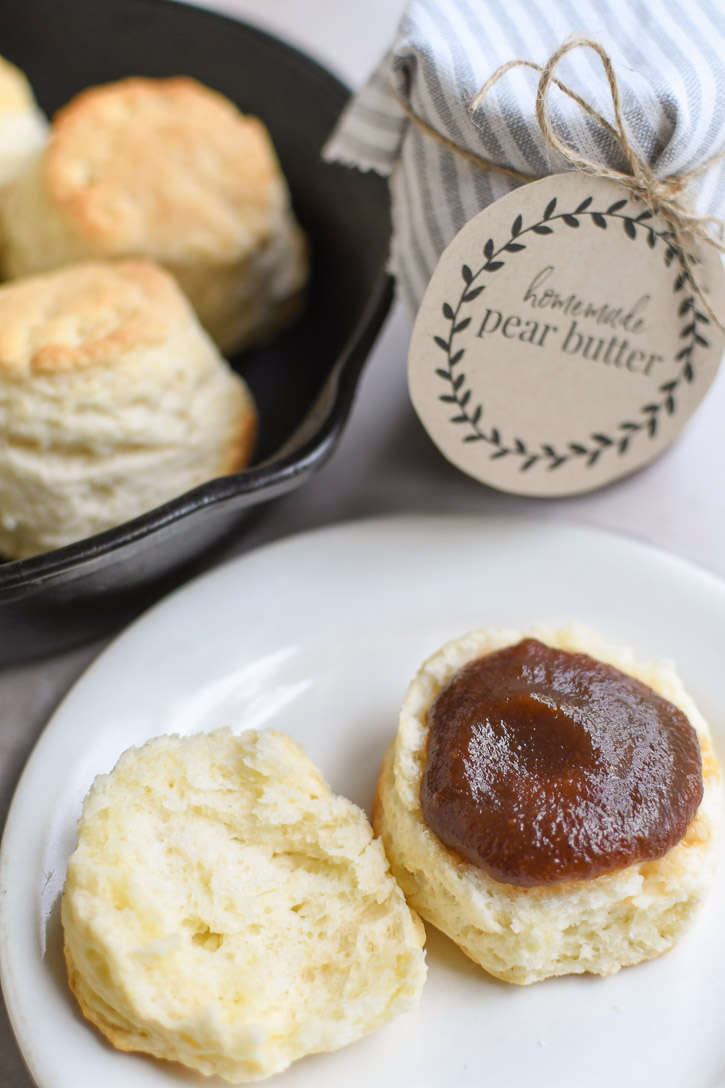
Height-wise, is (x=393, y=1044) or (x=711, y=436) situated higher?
(x=711, y=436)

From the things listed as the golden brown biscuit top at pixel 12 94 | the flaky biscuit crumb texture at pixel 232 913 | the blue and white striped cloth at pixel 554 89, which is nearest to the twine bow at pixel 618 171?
the blue and white striped cloth at pixel 554 89

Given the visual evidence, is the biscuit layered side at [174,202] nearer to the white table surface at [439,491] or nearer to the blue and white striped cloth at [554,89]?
the white table surface at [439,491]

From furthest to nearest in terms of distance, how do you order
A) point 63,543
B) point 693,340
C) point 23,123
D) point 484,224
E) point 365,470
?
point 23,123
point 365,470
point 63,543
point 693,340
point 484,224

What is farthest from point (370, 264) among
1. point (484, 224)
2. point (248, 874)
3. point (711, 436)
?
point (248, 874)

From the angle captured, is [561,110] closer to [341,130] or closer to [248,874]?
[341,130]

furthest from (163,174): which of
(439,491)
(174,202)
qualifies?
(439,491)

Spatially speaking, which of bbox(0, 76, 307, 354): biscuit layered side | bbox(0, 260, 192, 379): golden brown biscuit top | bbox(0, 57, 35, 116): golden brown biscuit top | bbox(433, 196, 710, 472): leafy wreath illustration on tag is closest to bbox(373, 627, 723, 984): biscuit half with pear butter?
bbox(433, 196, 710, 472): leafy wreath illustration on tag
